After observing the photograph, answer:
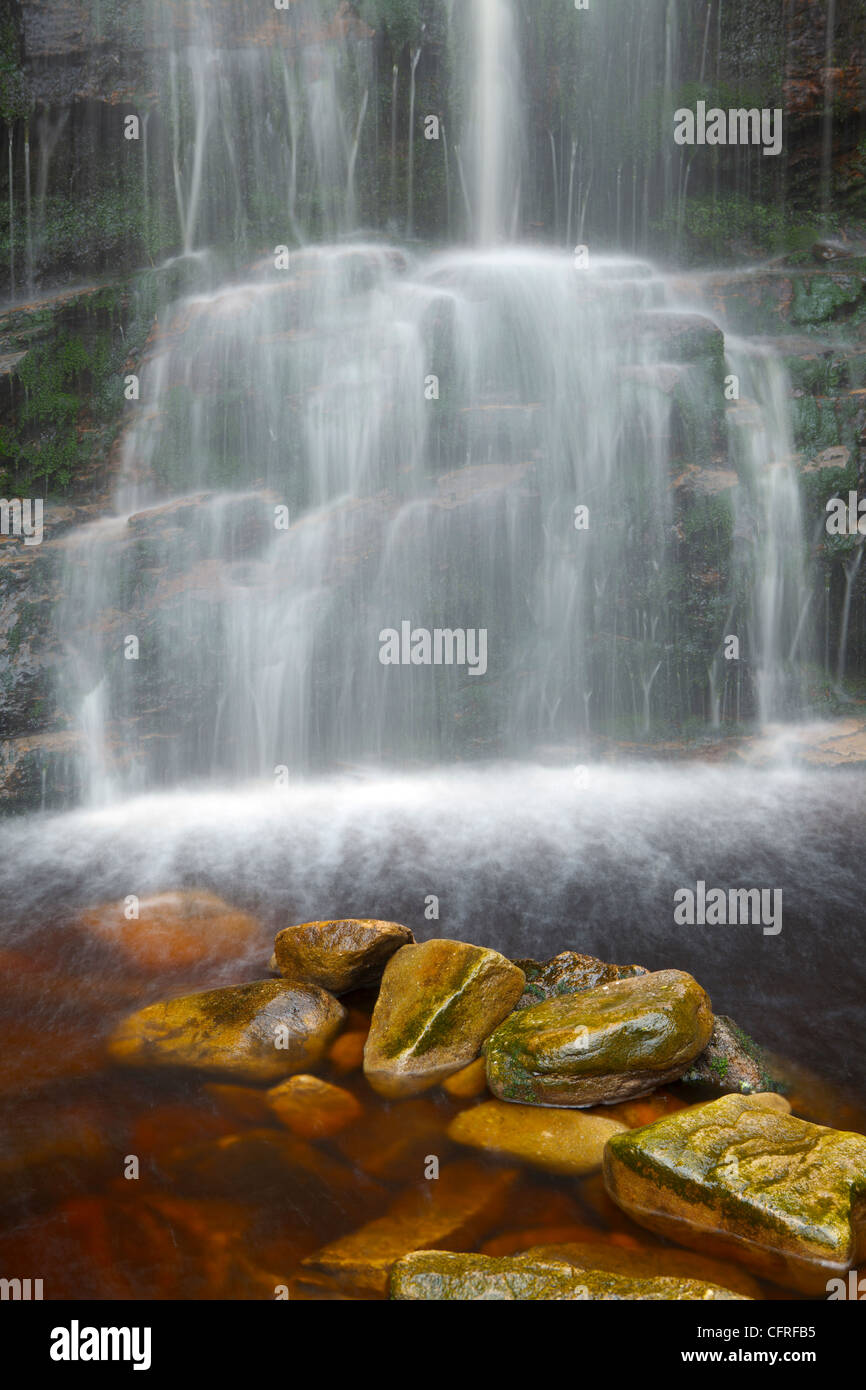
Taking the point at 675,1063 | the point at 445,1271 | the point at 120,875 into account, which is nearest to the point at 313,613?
the point at 120,875

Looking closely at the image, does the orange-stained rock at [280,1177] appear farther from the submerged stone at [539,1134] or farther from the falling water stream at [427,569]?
the falling water stream at [427,569]

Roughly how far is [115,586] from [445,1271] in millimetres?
10651

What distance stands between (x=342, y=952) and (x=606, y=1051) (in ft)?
7.01

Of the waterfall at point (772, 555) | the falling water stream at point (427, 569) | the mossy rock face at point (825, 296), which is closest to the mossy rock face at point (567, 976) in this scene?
the falling water stream at point (427, 569)

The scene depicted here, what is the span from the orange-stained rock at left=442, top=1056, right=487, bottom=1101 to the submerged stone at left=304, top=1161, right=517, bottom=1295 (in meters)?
0.62

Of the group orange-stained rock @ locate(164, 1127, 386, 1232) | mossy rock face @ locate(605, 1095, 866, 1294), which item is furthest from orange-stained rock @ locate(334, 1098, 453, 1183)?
mossy rock face @ locate(605, 1095, 866, 1294)

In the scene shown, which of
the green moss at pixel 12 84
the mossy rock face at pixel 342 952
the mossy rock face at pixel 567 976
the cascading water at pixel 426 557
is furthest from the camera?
the green moss at pixel 12 84

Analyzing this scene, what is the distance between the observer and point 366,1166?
5.26 metres

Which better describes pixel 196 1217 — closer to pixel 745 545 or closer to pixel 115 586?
pixel 115 586

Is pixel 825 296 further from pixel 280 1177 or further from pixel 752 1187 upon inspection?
pixel 280 1177

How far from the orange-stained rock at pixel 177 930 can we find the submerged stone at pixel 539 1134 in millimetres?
2895

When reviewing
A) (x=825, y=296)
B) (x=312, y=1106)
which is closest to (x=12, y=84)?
(x=825, y=296)

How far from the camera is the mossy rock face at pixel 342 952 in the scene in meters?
6.94

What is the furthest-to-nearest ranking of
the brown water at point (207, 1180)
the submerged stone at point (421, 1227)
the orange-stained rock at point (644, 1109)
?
the orange-stained rock at point (644, 1109)
the brown water at point (207, 1180)
the submerged stone at point (421, 1227)
